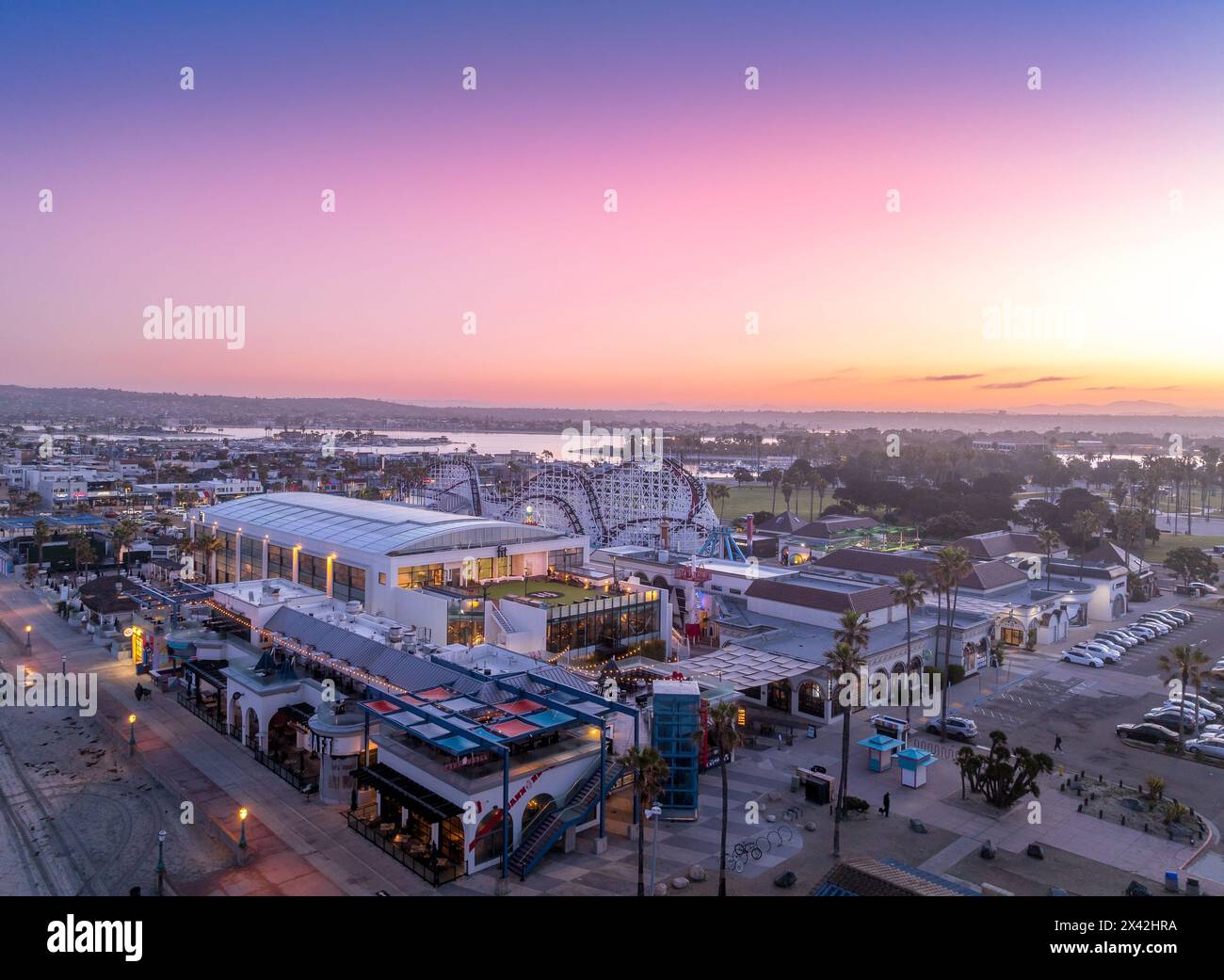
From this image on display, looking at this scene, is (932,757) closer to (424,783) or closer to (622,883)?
(622,883)

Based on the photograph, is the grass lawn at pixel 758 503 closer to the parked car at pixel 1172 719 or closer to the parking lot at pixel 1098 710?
the parking lot at pixel 1098 710

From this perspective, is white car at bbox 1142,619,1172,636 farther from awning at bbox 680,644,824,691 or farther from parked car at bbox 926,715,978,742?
awning at bbox 680,644,824,691

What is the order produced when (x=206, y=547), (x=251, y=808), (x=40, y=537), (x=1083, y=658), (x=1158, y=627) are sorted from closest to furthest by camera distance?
(x=251, y=808)
(x=1083, y=658)
(x=1158, y=627)
(x=206, y=547)
(x=40, y=537)

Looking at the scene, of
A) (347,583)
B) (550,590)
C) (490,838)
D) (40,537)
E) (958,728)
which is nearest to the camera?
(490,838)

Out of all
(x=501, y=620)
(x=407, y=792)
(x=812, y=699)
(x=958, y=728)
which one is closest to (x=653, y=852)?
(x=407, y=792)

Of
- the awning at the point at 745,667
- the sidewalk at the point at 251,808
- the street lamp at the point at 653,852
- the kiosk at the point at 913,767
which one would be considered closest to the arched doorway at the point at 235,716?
the sidewalk at the point at 251,808

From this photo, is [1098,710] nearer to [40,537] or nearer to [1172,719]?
[1172,719]

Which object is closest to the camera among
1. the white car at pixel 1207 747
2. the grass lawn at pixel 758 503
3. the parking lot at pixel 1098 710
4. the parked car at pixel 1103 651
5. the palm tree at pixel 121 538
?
the parking lot at pixel 1098 710

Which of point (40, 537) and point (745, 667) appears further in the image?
point (40, 537)
